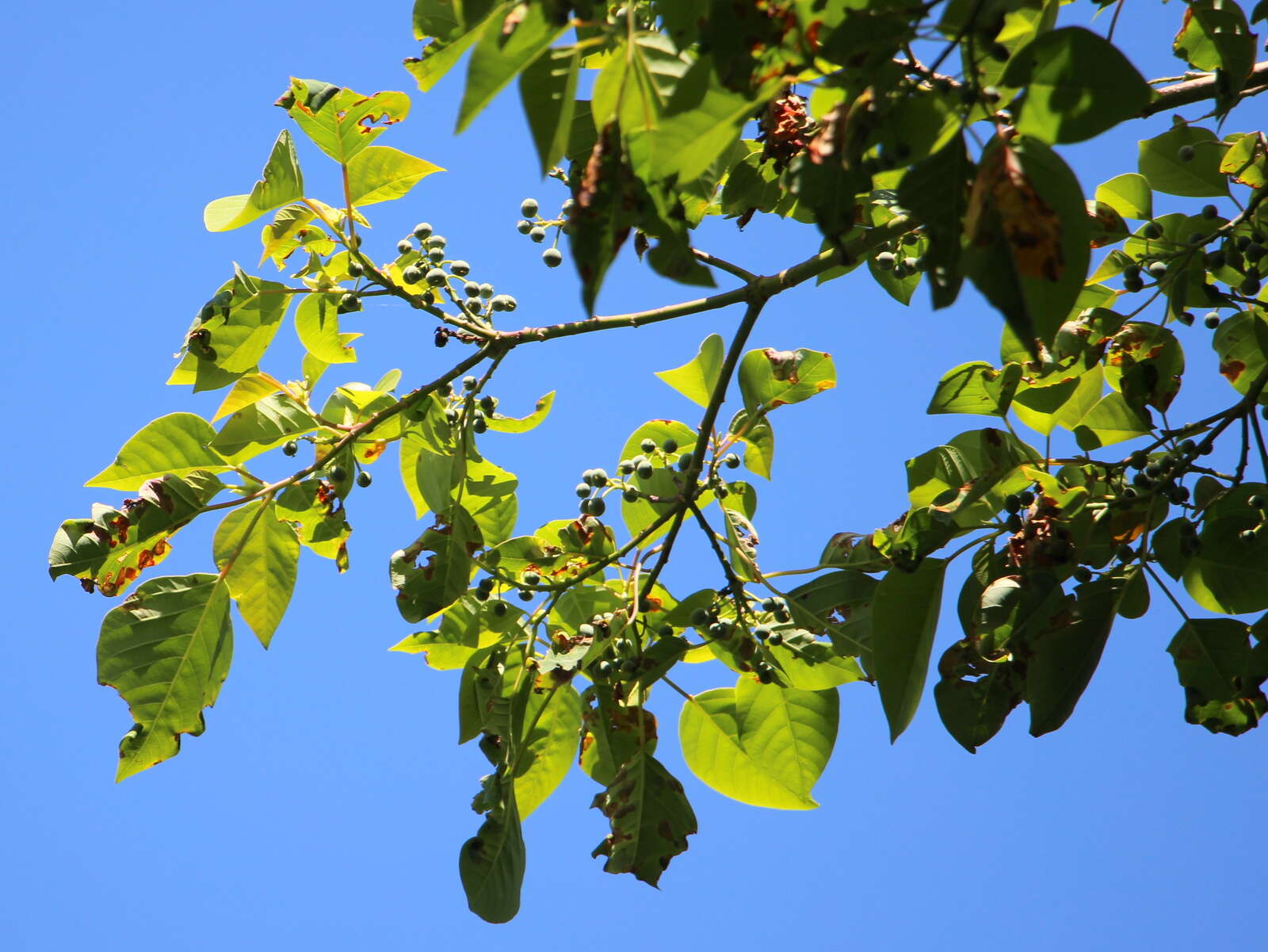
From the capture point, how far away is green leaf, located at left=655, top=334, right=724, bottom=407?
7.95ft

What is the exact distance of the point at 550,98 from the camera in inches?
51.0

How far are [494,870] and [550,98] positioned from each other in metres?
1.46

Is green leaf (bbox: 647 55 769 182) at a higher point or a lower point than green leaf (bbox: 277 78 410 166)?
lower

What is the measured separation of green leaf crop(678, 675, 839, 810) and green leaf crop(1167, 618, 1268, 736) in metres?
0.65

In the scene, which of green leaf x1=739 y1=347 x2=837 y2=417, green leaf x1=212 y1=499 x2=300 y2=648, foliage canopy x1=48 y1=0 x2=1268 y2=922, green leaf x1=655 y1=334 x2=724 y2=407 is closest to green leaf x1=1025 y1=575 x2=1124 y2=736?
foliage canopy x1=48 y1=0 x2=1268 y2=922

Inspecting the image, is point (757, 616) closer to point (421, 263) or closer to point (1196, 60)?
point (421, 263)

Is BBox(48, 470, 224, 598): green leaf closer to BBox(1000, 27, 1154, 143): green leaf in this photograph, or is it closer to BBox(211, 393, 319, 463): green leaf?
BBox(211, 393, 319, 463): green leaf

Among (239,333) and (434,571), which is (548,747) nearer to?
(434,571)

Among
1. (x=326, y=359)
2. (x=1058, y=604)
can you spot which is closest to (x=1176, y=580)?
(x=1058, y=604)

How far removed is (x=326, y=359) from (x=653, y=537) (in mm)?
782

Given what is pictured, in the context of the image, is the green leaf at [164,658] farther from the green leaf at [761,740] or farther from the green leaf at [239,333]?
the green leaf at [761,740]

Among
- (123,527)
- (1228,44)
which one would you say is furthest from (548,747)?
(1228,44)

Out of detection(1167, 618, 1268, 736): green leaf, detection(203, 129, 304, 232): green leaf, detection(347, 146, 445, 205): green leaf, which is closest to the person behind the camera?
detection(1167, 618, 1268, 736): green leaf

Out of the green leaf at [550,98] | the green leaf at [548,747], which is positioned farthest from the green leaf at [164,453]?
the green leaf at [550,98]
